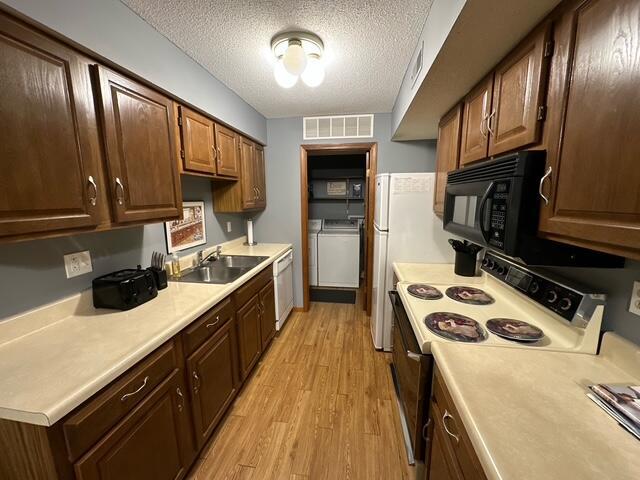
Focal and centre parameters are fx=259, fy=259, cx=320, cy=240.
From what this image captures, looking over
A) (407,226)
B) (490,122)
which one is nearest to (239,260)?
(407,226)

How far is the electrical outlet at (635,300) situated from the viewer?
0.81 metres

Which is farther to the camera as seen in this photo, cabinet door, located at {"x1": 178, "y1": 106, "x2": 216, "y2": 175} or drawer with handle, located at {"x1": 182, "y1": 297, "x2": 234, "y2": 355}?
cabinet door, located at {"x1": 178, "y1": 106, "x2": 216, "y2": 175}

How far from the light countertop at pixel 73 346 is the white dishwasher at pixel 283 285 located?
110 cm

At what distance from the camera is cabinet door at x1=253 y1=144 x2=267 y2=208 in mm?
2760

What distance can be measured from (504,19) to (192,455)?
2.30m

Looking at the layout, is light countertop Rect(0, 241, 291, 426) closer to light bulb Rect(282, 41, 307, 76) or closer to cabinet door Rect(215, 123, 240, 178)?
cabinet door Rect(215, 123, 240, 178)

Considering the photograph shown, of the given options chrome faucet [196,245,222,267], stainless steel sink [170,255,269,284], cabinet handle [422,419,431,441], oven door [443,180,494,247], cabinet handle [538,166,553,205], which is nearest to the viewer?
cabinet handle [538,166,553,205]

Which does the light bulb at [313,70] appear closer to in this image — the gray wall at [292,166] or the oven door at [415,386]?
the gray wall at [292,166]

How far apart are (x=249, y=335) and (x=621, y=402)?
6.19 feet

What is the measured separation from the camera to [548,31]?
2.75 ft

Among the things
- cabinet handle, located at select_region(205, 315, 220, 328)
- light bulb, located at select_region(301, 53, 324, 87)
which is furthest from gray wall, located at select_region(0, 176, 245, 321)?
light bulb, located at select_region(301, 53, 324, 87)

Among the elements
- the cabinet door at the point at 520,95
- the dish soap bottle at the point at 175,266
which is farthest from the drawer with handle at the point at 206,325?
the cabinet door at the point at 520,95

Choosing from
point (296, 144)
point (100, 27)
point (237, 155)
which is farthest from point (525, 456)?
point (296, 144)

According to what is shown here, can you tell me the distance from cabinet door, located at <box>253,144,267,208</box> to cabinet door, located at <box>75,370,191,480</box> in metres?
1.97
